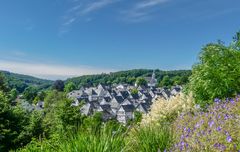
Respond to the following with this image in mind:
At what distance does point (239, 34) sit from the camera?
12930mm

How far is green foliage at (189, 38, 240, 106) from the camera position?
11.5 m

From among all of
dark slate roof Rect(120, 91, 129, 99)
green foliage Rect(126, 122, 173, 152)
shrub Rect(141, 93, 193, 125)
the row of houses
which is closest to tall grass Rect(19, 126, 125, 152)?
green foliage Rect(126, 122, 173, 152)

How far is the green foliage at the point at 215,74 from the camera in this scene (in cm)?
1148

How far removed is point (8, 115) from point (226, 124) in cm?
1911

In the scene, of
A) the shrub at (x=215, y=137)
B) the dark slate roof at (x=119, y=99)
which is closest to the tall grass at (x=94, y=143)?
the shrub at (x=215, y=137)

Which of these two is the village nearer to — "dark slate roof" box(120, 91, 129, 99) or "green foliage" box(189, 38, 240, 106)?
"dark slate roof" box(120, 91, 129, 99)

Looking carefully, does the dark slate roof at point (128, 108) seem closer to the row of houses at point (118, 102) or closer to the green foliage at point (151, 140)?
the row of houses at point (118, 102)

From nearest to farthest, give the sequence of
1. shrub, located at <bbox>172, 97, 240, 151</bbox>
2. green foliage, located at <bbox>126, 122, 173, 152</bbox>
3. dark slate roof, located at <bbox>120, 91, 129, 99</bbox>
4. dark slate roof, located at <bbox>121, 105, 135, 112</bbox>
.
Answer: shrub, located at <bbox>172, 97, 240, 151</bbox> → green foliage, located at <bbox>126, 122, 173, 152</bbox> → dark slate roof, located at <bbox>121, 105, 135, 112</bbox> → dark slate roof, located at <bbox>120, 91, 129, 99</bbox>

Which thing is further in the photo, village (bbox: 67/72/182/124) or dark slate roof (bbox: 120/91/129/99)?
dark slate roof (bbox: 120/91/129/99)

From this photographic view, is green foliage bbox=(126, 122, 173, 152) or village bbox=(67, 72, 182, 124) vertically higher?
green foliage bbox=(126, 122, 173, 152)

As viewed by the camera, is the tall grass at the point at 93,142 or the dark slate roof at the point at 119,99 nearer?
the tall grass at the point at 93,142

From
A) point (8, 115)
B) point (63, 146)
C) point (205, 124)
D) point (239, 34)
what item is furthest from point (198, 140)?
point (8, 115)

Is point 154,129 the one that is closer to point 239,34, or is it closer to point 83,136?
point 83,136

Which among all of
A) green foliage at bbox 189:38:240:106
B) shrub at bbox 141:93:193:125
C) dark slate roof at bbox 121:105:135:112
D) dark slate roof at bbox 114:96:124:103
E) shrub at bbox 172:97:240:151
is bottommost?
dark slate roof at bbox 121:105:135:112
